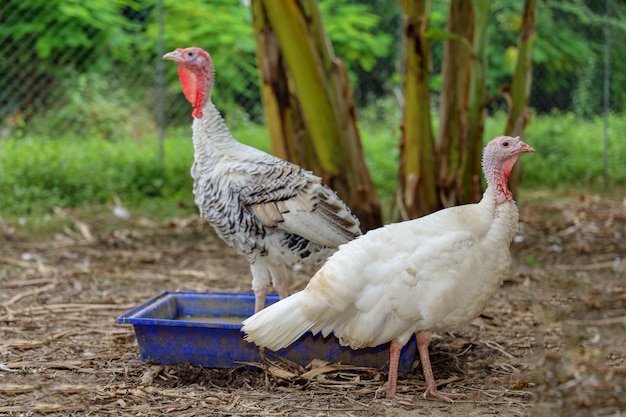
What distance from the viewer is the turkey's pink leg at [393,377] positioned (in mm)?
3353

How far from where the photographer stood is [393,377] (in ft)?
11.1

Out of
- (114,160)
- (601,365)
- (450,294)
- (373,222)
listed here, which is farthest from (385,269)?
(114,160)

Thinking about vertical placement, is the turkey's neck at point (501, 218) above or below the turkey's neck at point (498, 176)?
below

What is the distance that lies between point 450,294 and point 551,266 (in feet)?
9.51

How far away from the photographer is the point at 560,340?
4.01 meters

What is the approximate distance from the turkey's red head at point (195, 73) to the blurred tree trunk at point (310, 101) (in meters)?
1.07

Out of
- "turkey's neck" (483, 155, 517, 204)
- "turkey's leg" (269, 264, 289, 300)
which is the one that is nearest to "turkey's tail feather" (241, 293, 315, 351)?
"turkey's leg" (269, 264, 289, 300)

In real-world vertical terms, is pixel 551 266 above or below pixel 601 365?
below

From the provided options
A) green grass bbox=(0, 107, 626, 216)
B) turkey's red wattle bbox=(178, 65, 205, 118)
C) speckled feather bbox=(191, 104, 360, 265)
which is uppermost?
turkey's red wattle bbox=(178, 65, 205, 118)

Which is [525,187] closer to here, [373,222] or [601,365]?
[373,222]

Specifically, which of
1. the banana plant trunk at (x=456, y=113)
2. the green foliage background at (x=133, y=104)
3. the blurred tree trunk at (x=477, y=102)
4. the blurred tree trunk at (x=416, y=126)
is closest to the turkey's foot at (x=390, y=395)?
the blurred tree trunk at (x=416, y=126)

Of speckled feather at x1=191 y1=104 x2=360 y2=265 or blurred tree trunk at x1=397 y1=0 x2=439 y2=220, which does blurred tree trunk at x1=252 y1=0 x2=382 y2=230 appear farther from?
speckled feather at x1=191 y1=104 x2=360 y2=265

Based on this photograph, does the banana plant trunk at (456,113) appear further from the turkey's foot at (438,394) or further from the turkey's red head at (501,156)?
the turkey's foot at (438,394)

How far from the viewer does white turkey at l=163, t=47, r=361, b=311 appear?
4.02 meters
